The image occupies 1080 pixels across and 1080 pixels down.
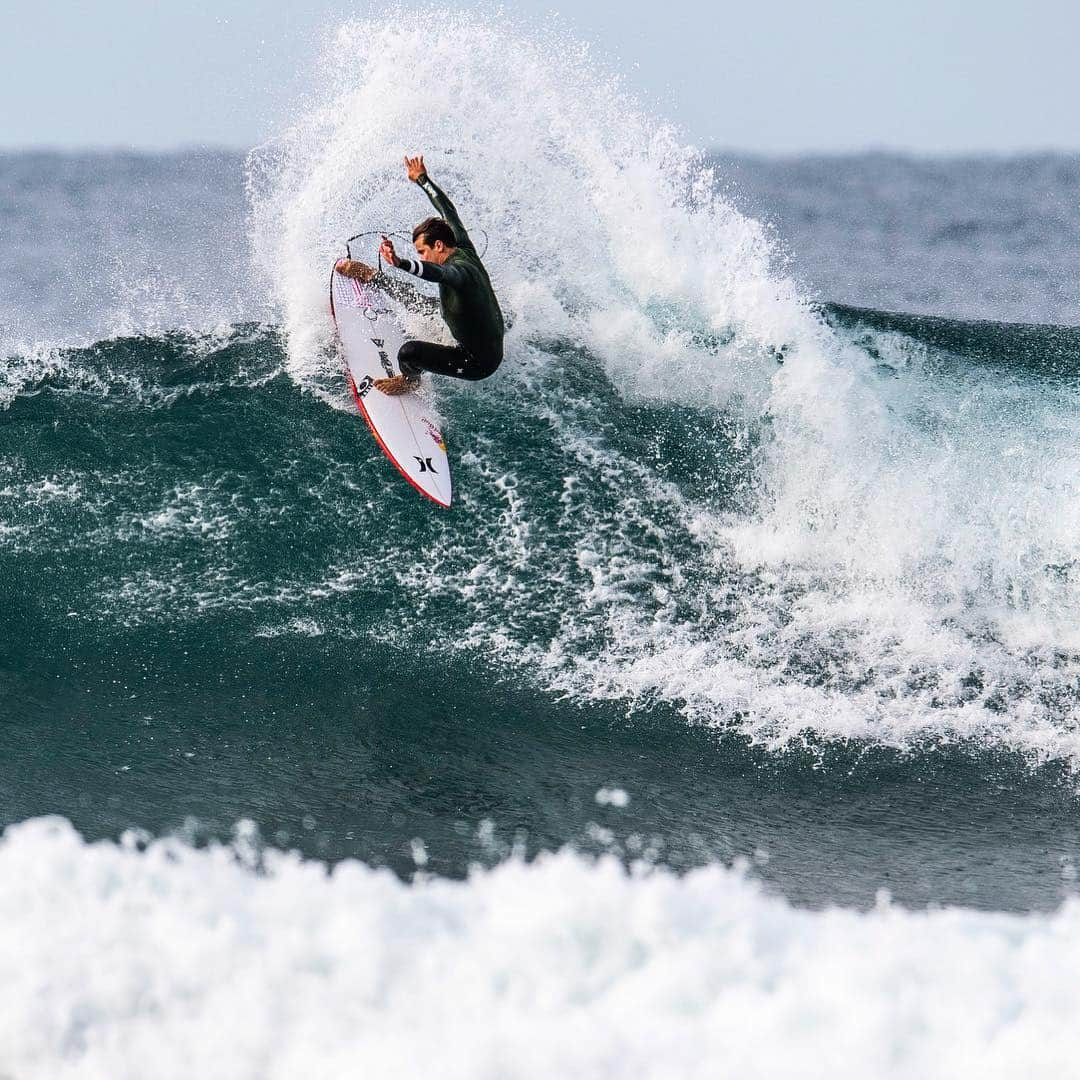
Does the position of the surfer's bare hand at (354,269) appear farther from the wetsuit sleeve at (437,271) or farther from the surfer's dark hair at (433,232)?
the wetsuit sleeve at (437,271)

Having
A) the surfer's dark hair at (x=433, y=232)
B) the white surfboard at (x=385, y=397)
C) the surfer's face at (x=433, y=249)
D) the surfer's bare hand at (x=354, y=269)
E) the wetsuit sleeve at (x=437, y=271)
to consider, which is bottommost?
the white surfboard at (x=385, y=397)

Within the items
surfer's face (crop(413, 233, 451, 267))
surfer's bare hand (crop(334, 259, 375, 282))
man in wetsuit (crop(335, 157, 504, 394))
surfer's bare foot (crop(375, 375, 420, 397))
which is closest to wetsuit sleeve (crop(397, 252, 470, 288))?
man in wetsuit (crop(335, 157, 504, 394))

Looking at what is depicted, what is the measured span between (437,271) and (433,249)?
607mm

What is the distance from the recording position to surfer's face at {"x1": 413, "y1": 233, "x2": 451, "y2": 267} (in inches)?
336

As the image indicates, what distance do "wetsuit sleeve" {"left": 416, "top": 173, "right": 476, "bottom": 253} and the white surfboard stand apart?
109 centimetres

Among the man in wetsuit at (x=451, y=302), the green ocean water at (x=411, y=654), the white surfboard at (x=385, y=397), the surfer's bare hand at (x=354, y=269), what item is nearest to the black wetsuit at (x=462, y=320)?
the man in wetsuit at (x=451, y=302)

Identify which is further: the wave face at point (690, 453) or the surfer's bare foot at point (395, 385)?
the surfer's bare foot at point (395, 385)

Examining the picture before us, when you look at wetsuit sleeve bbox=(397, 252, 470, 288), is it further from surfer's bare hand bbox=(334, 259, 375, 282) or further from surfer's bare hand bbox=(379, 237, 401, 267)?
surfer's bare hand bbox=(334, 259, 375, 282)

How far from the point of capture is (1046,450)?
9.48 meters

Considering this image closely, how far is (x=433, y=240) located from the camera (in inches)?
336

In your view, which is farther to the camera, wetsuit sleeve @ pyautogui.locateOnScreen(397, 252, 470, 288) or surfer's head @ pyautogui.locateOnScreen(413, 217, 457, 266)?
surfer's head @ pyautogui.locateOnScreen(413, 217, 457, 266)

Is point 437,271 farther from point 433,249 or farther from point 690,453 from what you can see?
point 690,453

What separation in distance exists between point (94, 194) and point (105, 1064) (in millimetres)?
20064

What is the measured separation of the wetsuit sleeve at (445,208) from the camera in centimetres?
888
